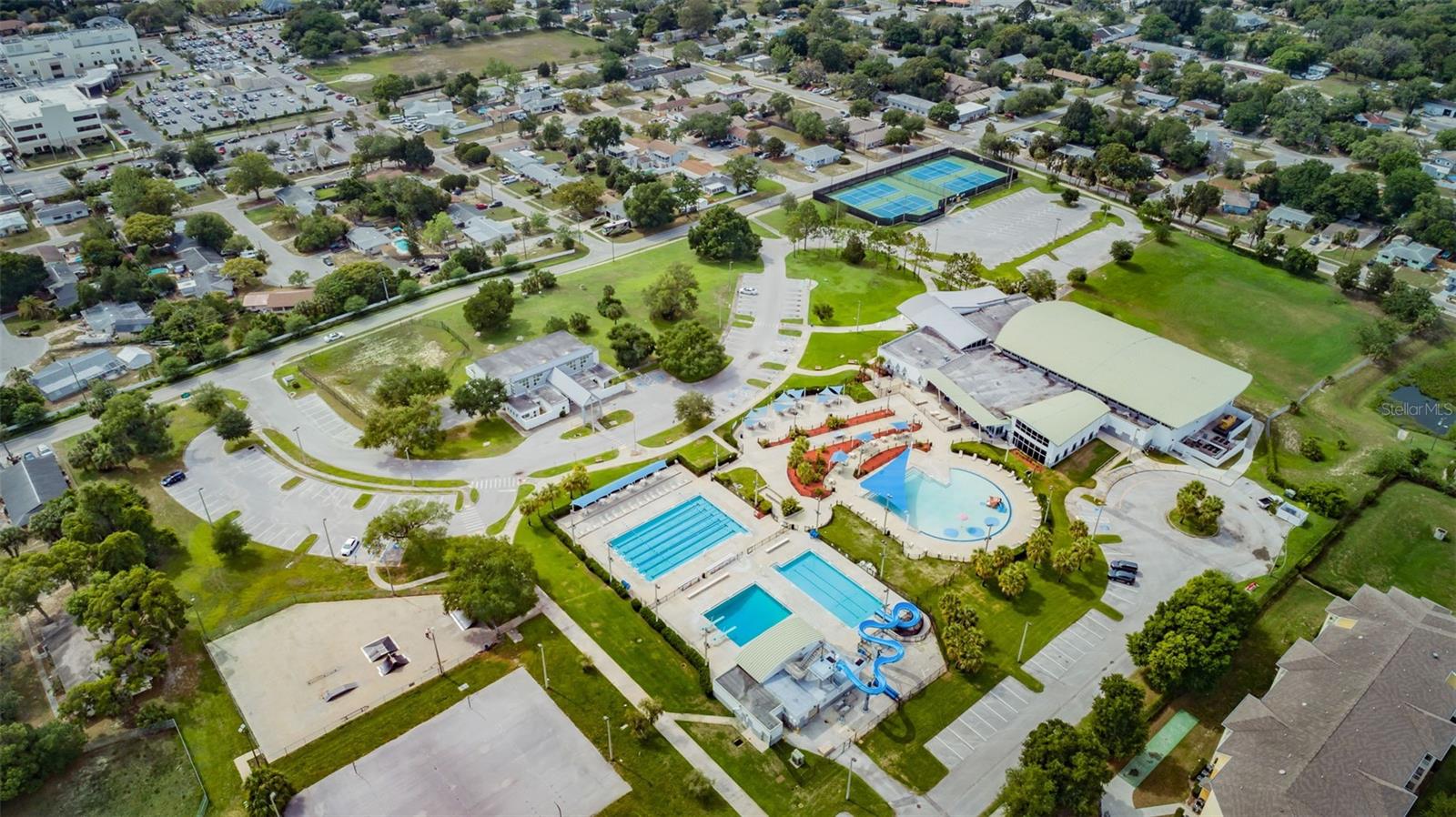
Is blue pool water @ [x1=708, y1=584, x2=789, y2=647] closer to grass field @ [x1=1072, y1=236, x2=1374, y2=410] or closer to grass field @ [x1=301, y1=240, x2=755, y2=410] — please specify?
grass field @ [x1=301, y1=240, x2=755, y2=410]

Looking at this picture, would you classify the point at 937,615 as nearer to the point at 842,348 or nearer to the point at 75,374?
the point at 842,348

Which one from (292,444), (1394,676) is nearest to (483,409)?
(292,444)

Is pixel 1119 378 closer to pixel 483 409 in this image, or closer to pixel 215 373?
pixel 483 409

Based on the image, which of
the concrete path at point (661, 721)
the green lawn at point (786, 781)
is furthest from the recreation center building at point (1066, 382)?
the concrete path at point (661, 721)

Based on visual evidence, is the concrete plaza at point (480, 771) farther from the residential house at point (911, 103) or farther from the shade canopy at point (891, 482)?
the residential house at point (911, 103)

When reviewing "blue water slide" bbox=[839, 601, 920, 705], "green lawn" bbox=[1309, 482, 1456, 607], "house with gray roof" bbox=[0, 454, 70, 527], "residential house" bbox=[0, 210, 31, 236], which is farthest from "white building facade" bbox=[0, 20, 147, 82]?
"green lawn" bbox=[1309, 482, 1456, 607]
